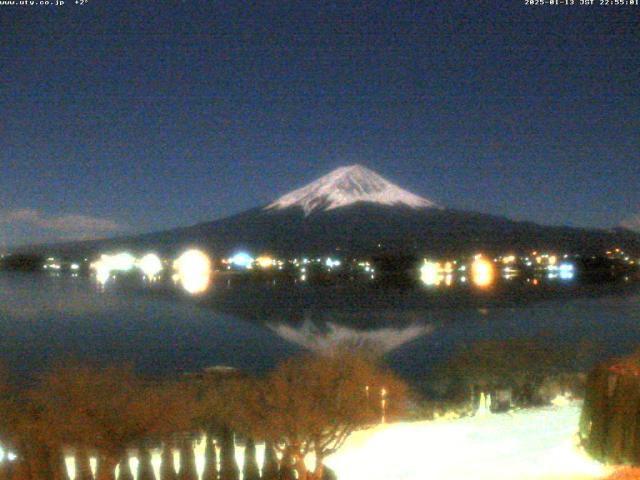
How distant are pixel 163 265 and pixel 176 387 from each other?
82.3 m

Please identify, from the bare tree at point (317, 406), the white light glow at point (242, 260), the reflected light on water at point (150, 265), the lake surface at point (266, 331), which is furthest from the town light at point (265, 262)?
the bare tree at point (317, 406)

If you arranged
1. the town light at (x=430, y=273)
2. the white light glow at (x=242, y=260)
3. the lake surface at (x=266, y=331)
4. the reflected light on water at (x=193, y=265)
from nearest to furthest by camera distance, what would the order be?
the lake surface at (x=266, y=331), the town light at (x=430, y=273), the reflected light on water at (x=193, y=265), the white light glow at (x=242, y=260)

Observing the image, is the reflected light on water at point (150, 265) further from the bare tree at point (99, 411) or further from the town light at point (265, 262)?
the bare tree at point (99, 411)

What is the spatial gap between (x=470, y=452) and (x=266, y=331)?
2242 centimetres

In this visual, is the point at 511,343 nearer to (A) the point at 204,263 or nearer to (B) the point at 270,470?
(B) the point at 270,470

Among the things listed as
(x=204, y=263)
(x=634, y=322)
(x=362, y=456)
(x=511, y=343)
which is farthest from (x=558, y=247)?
(x=362, y=456)

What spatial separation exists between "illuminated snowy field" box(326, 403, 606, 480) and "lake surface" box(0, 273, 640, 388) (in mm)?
7682

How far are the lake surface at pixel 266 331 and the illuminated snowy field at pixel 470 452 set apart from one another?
7.68 metres

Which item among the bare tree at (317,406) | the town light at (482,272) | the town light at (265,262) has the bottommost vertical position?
the town light at (482,272)

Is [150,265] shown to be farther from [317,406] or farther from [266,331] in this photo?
[317,406]

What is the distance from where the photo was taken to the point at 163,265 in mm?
88688

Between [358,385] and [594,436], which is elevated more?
[358,385]

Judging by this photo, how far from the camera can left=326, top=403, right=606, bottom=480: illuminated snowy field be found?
7195 millimetres

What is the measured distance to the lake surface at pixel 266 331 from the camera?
22.2 metres
